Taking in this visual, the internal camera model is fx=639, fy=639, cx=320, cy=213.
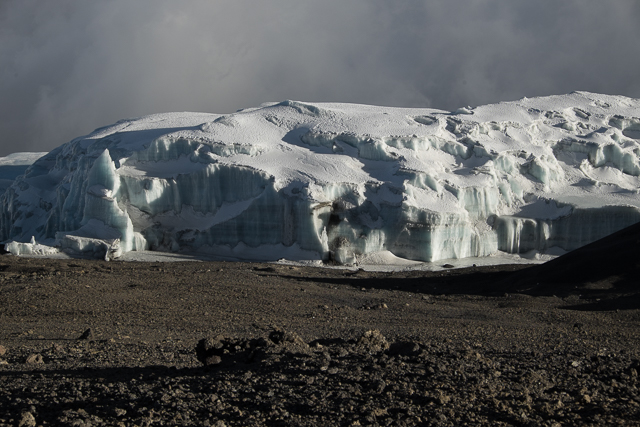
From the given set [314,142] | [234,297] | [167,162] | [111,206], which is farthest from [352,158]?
[234,297]

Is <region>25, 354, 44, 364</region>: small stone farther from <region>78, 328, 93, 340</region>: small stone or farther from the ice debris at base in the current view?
the ice debris at base

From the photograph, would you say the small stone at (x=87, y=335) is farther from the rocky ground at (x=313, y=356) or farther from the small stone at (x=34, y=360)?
the small stone at (x=34, y=360)

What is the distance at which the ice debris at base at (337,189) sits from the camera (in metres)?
25.4

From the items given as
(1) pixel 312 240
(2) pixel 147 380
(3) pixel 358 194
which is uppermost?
(3) pixel 358 194

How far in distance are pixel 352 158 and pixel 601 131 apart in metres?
14.9

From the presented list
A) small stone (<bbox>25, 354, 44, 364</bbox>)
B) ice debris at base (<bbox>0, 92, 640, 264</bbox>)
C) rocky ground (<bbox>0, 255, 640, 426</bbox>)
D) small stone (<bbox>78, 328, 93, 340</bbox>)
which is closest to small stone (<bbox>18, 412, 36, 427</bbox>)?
rocky ground (<bbox>0, 255, 640, 426</bbox>)

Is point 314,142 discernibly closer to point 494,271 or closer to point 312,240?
point 312,240

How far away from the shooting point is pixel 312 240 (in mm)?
24891

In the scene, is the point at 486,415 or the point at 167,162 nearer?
the point at 486,415

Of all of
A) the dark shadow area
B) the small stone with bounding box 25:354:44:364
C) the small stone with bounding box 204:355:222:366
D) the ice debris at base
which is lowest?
the small stone with bounding box 25:354:44:364

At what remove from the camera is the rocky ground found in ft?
19.3

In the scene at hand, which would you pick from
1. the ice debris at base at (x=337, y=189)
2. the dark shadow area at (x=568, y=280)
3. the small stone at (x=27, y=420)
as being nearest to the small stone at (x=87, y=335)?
the small stone at (x=27, y=420)

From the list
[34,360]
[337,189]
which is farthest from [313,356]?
[337,189]

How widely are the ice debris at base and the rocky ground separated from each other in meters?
8.26
